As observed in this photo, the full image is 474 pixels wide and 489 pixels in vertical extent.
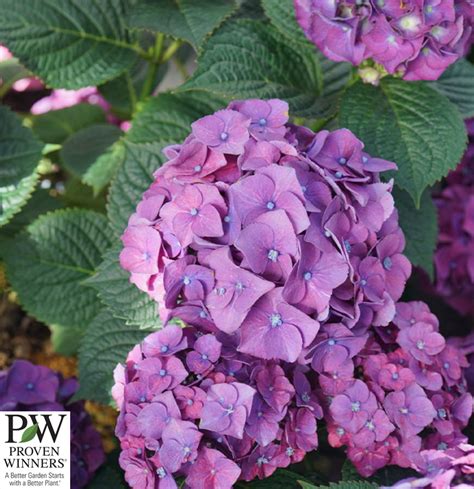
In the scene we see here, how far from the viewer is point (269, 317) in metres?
0.93

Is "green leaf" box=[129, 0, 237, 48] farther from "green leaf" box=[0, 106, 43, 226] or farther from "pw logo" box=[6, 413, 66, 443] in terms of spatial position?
"pw logo" box=[6, 413, 66, 443]

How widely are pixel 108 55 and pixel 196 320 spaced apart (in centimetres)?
60

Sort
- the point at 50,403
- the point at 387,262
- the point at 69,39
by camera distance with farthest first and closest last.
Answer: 1. the point at 69,39
2. the point at 50,403
3. the point at 387,262

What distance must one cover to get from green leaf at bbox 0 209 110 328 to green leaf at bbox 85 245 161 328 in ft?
0.69

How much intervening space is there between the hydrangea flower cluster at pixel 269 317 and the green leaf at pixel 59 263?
1.18ft

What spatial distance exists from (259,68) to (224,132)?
0.28 m

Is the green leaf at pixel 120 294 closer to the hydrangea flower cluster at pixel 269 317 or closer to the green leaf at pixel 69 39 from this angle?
the hydrangea flower cluster at pixel 269 317

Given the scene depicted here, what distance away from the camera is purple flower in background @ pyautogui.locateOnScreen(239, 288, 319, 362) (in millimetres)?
925

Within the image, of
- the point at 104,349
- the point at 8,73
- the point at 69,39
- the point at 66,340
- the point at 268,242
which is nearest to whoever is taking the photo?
the point at 268,242

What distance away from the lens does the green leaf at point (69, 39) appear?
1318 mm

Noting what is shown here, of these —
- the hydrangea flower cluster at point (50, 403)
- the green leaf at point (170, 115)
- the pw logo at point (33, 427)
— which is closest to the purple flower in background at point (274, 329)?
the pw logo at point (33, 427)

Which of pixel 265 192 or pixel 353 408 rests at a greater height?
pixel 265 192

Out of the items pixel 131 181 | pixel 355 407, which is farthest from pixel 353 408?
pixel 131 181

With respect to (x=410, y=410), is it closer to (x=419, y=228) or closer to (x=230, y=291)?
(x=230, y=291)
